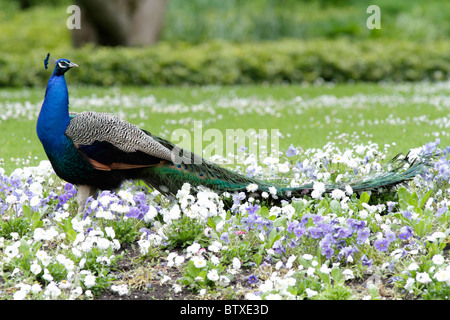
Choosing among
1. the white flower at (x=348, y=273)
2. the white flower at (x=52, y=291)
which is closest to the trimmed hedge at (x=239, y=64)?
the white flower at (x=52, y=291)

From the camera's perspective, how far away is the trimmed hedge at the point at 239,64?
1373 centimetres

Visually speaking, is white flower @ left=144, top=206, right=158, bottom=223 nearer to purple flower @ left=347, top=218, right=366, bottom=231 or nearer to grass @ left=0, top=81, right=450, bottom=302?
grass @ left=0, top=81, right=450, bottom=302

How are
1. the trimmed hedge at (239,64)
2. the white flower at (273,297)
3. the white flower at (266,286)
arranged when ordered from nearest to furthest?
the white flower at (273,297)
the white flower at (266,286)
the trimmed hedge at (239,64)

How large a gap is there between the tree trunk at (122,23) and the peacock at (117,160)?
10.3 metres

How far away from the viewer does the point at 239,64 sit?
14.3 metres

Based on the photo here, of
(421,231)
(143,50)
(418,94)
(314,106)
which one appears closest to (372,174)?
(421,231)

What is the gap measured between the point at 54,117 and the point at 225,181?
1412 millimetres

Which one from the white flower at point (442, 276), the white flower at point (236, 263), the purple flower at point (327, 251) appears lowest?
the white flower at point (442, 276)

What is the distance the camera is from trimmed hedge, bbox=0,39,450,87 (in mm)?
13734

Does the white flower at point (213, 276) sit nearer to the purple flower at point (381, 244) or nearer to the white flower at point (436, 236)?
the purple flower at point (381, 244)

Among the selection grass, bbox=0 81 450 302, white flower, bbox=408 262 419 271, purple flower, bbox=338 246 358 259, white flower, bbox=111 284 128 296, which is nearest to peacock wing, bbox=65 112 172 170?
grass, bbox=0 81 450 302

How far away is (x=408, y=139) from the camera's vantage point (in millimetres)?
7832

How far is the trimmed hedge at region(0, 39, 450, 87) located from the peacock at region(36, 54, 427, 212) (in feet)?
28.7
